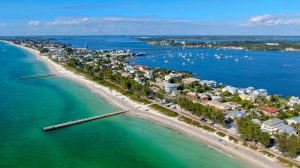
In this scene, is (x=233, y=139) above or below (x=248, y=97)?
below

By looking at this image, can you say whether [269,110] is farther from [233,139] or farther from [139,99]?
[139,99]

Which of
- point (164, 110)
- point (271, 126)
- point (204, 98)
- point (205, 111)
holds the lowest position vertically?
point (164, 110)

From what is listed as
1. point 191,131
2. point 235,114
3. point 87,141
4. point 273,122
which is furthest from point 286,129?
point 87,141

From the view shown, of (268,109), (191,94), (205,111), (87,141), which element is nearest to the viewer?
(87,141)

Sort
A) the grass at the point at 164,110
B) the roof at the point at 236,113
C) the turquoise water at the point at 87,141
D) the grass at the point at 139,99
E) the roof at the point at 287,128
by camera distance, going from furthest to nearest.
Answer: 1. the grass at the point at 139,99
2. the grass at the point at 164,110
3. the roof at the point at 236,113
4. the roof at the point at 287,128
5. the turquoise water at the point at 87,141

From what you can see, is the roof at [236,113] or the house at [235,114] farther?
the roof at [236,113]

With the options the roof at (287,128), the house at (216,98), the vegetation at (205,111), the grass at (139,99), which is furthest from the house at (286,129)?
the grass at (139,99)

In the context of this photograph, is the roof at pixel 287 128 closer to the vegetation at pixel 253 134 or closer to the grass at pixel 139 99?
the vegetation at pixel 253 134
